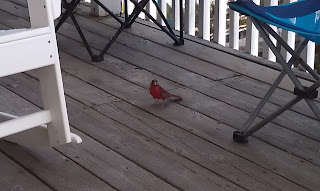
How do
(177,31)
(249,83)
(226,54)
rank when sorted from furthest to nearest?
1. (177,31)
2. (226,54)
3. (249,83)

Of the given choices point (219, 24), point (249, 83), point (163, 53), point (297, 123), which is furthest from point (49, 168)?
point (219, 24)

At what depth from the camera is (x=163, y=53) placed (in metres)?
3.87

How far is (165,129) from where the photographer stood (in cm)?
277

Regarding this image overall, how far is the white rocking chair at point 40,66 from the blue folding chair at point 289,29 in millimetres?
725

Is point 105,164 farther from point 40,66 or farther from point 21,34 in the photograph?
point 21,34

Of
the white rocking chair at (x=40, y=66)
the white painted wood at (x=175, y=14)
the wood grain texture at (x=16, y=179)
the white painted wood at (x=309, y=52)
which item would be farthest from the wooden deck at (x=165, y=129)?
the white painted wood at (x=175, y=14)

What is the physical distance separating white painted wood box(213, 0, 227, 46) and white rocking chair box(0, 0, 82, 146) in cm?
174

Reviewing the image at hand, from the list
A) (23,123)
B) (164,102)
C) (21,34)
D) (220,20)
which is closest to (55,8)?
(21,34)

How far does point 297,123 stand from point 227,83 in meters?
0.62

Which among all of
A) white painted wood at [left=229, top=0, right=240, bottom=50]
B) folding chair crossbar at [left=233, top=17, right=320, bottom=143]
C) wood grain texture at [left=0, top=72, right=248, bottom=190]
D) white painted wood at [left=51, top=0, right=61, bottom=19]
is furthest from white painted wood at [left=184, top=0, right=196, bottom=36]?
white painted wood at [left=51, top=0, right=61, bottom=19]

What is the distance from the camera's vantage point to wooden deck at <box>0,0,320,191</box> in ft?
7.64

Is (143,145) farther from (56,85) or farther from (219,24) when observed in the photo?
(219,24)

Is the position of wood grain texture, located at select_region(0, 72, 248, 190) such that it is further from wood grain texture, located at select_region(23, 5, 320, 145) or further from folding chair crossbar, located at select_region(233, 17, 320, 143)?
wood grain texture, located at select_region(23, 5, 320, 145)

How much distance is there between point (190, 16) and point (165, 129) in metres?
1.63
